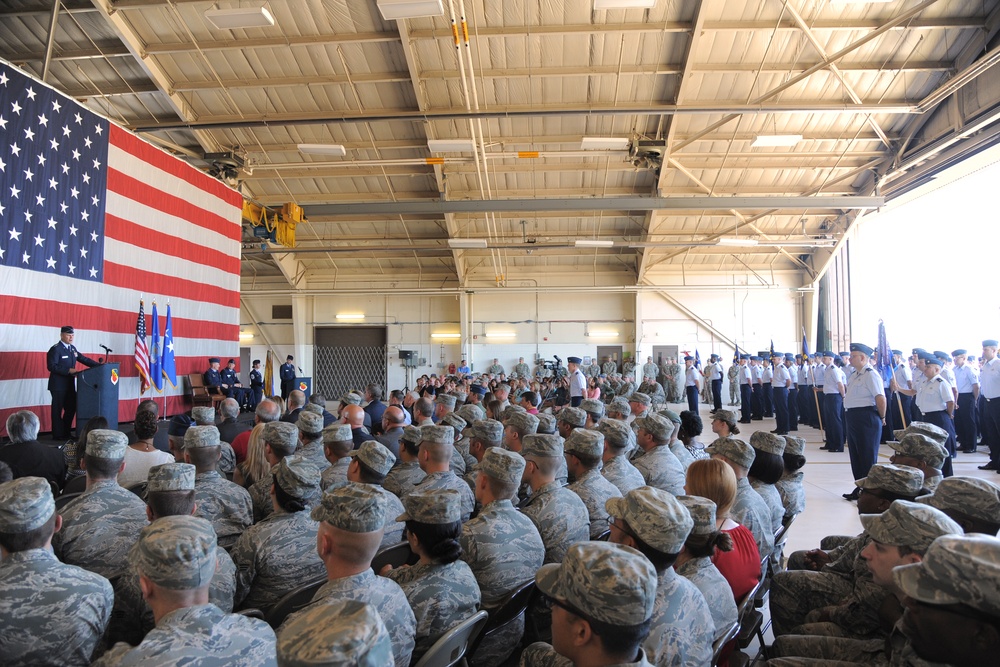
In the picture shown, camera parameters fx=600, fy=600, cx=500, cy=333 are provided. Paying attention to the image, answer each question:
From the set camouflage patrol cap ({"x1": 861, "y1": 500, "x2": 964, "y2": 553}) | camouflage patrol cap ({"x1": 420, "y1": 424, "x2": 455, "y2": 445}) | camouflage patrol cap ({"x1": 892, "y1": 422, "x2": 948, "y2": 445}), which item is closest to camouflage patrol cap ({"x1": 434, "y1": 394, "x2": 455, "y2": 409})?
camouflage patrol cap ({"x1": 420, "y1": 424, "x2": 455, "y2": 445})

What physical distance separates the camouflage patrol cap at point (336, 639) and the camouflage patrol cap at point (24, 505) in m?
1.33

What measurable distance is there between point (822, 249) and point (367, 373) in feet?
48.3

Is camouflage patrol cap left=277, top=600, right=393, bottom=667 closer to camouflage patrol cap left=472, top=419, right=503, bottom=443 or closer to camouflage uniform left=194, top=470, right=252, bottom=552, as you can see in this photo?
camouflage uniform left=194, top=470, right=252, bottom=552

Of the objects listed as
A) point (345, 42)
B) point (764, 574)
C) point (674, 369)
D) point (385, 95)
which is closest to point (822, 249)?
point (674, 369)

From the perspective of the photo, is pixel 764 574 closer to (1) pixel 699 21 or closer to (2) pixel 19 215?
(2) pixel 19 215

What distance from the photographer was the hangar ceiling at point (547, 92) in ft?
29.6

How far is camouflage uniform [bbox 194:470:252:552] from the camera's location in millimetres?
2785

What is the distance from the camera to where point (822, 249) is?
17.4 metres

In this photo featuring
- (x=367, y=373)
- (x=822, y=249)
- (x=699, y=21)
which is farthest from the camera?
(x=367, y=373)

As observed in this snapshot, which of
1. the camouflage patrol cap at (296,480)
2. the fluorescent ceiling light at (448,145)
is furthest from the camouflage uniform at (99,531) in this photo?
the fluorescent ceiling light at (448,145)

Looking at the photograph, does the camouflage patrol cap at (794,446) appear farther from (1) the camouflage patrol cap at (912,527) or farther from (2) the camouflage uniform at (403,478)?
(2) the camouflage uniform at (403,478)

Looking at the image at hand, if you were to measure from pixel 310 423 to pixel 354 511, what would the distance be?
2.51 metres

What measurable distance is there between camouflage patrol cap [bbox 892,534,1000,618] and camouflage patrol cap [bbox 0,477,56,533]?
2.30 meters

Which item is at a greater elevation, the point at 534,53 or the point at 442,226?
the point at 534,53
